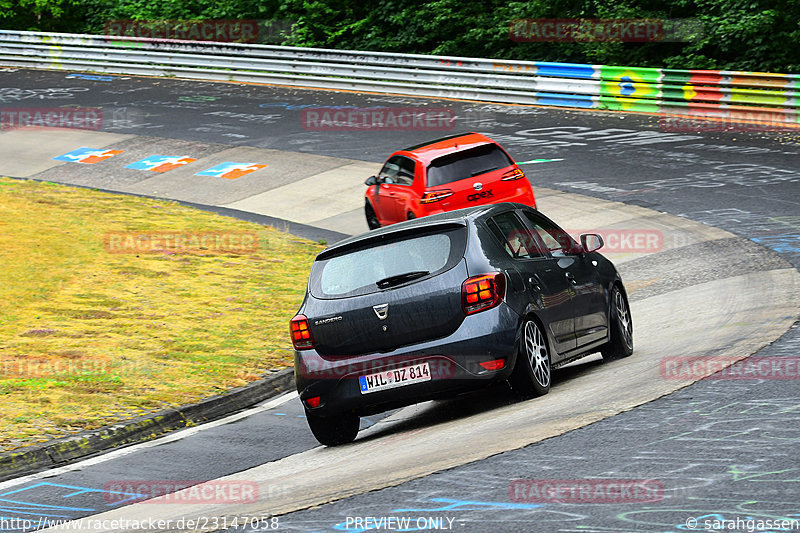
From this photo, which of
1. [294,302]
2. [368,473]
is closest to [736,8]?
[294,302]

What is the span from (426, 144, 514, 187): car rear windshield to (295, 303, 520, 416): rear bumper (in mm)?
8679

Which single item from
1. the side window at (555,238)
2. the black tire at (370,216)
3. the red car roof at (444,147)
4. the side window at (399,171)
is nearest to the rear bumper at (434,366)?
the side window at (555,238)

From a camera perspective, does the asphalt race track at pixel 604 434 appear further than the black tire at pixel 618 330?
No

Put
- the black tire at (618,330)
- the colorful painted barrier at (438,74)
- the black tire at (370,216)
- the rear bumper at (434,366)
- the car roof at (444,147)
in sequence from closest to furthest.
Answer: the rear bumper at (434,366)
the black tire at (618,330)
the car roof at (444,147)
the black tire at (370,216)
the colorful painted barrier at (438,74)

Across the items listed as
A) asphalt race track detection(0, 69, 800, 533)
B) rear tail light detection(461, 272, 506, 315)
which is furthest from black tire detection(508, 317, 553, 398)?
rear tail light detection(461, 272, 506, 315)

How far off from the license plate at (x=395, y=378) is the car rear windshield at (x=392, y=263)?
0.63 m

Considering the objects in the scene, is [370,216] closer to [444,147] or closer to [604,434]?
[444,147]

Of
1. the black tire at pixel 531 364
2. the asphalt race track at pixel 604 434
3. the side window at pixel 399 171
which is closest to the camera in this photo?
the asphalt race track at pixel 604 434

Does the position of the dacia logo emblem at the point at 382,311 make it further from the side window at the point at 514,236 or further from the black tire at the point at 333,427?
the side window at the point at 514,236

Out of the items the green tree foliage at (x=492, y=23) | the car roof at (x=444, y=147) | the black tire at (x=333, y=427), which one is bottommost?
the black tire at (x=333, y=427)

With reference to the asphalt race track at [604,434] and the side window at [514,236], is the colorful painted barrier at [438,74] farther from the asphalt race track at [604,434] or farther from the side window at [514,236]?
the side window at [514,236]

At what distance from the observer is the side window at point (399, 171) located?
57.5ft

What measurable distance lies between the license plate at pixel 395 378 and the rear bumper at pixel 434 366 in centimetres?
2

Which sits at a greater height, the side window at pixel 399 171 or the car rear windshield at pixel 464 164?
the car rear windshield at pixel 464 164
